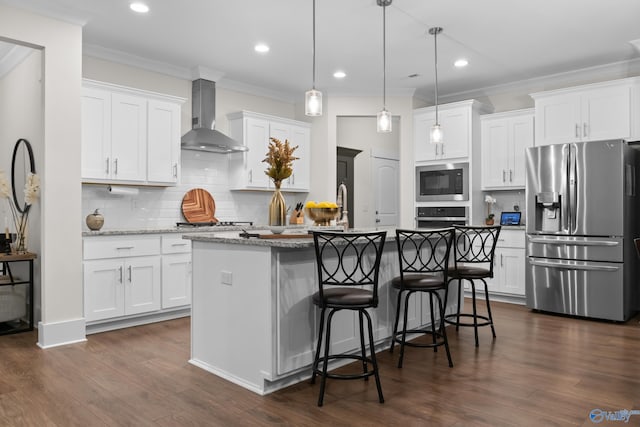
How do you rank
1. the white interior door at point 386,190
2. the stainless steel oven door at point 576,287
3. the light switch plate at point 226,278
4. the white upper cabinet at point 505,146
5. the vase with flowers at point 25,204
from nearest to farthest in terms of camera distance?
the light switch plate at point 226,278 → the vase with flowers at point 25,204 → the stainless steel oven door at point 576,287 → the white upper cabinet at point 505,146 → the white interior door at point 386,190

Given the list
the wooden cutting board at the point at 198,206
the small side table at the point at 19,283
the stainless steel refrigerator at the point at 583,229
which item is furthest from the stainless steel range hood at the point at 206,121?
the stainless steel refrigerator at the point at 583,229

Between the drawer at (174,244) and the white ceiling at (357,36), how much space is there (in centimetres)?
197

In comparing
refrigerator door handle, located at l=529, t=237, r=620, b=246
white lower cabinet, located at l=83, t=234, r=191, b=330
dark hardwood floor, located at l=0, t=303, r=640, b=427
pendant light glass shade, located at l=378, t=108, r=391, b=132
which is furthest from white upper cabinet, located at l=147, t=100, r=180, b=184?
refrigerator door handle, located at l=529, t=237, r=620, b=246

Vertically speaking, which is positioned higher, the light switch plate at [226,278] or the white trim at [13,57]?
the white trim at [13,57]

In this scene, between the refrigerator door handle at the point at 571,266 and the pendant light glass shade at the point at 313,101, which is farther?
the refrigerator door handle at the point at 571,266

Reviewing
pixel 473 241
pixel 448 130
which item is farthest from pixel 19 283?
pixel 448 130

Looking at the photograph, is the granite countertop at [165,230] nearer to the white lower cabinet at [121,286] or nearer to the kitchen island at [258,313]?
the white lower cabinet at [121,286]

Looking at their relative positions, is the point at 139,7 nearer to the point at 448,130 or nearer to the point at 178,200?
the point at 178,200

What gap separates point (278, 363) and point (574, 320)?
351 cm

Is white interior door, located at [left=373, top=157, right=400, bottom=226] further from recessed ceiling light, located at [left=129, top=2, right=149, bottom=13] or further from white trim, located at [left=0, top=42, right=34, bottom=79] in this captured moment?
white trim, located at [left=0, top=42, right=34, bottom=79]

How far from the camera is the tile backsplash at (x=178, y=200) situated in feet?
16.0

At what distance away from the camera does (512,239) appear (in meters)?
5.61

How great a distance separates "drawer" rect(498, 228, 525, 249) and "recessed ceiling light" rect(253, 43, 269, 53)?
351cm

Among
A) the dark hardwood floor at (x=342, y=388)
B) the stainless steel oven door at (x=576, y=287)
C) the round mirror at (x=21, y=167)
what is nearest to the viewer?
the dark hardwood floor at (x=342, y=388)
